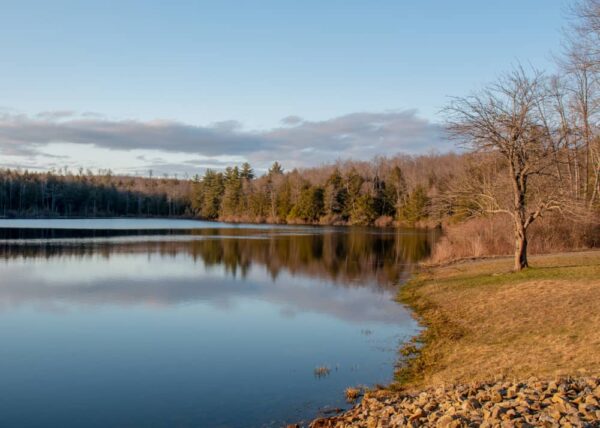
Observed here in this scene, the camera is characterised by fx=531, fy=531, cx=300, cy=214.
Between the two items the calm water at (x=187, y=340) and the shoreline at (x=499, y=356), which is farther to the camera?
the calm water at (x=187, y=340)

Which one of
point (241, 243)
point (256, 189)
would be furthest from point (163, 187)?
point (241, 243)

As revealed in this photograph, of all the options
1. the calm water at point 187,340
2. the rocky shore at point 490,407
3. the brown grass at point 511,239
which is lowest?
the calm water at point 187,340

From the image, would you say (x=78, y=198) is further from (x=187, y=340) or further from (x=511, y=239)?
(x=187, y=340)

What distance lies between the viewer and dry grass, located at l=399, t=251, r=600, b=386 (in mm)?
10906

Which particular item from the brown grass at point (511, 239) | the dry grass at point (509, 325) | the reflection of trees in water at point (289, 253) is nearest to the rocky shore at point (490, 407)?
the dry grass at point (509, 325)

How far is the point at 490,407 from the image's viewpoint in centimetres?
754

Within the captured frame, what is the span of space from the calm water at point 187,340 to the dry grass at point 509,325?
120 centimetres

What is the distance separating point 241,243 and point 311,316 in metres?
33.6

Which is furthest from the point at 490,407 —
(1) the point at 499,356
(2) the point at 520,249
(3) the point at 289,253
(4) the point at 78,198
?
(4) the point at 78,198

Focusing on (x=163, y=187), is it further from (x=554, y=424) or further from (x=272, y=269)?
(x=554, y=424)

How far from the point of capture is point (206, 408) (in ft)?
34.6

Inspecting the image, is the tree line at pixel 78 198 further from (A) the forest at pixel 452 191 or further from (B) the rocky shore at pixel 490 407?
(B) the rocky shore at pixel 490 407

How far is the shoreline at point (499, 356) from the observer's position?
7441mm

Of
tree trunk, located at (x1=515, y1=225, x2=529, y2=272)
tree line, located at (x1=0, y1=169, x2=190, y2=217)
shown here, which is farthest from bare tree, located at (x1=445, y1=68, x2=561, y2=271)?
tree line, located at (x1=0, y1=169, x2=190, y2=217)
